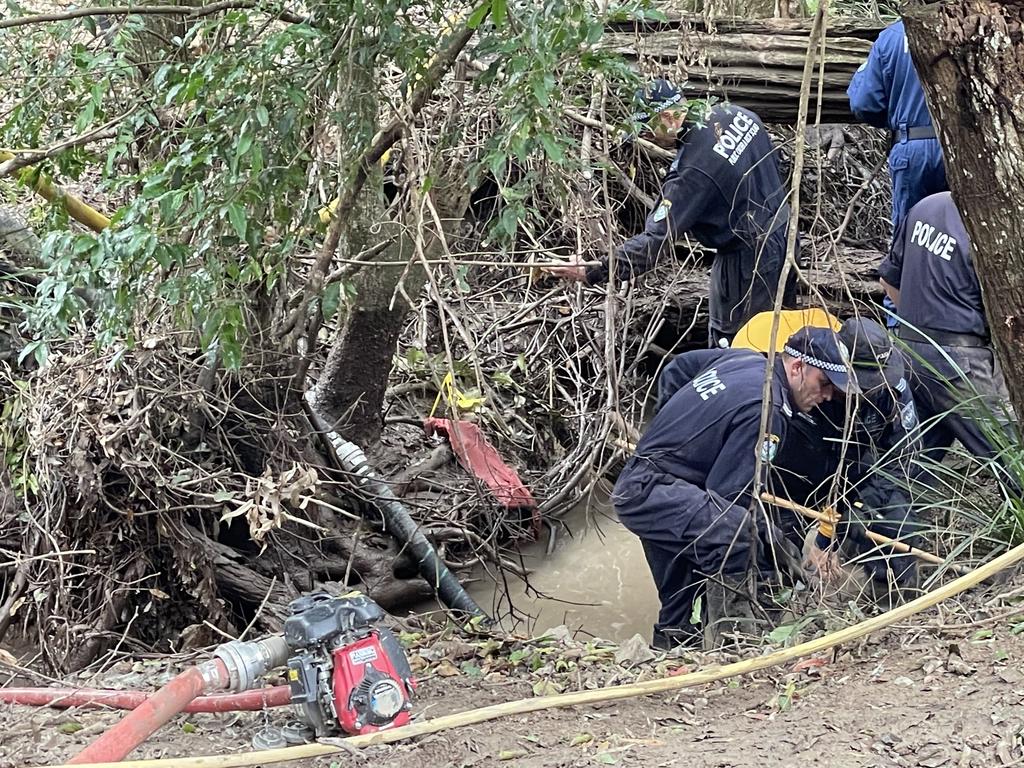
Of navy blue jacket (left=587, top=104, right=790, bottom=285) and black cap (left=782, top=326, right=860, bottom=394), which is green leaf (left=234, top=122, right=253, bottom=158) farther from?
navy blue jacket (left=587, top=104, right=790, bottom=285)

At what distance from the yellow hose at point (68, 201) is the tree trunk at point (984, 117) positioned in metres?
2.52

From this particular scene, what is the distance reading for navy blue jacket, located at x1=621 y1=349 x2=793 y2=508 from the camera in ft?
12.9

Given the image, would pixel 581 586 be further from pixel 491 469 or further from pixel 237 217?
pixel 237 217

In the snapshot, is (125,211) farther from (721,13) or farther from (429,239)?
(721,13)

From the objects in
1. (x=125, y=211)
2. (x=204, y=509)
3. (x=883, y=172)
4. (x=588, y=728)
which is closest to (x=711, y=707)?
(x=588, y=728)

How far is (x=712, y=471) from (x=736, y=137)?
1817mm

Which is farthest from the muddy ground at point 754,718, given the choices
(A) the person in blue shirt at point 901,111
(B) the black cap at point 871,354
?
(A) the person in blue shirt at point 901,111

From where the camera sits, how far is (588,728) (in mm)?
2688

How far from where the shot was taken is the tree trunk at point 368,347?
4395 mm

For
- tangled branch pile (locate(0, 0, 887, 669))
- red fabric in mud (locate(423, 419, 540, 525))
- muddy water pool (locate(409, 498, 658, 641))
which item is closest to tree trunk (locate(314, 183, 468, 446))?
tangled branch pile (locate(0, 0, 887, 669))

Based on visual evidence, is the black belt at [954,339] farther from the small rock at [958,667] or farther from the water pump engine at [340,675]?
the water pump engine at [340,675]

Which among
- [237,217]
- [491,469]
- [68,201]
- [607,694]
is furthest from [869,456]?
[68,201]

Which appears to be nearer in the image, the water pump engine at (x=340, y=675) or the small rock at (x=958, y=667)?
the water pump engine at (x=340, y=675)

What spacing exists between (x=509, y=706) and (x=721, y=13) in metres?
4.14
